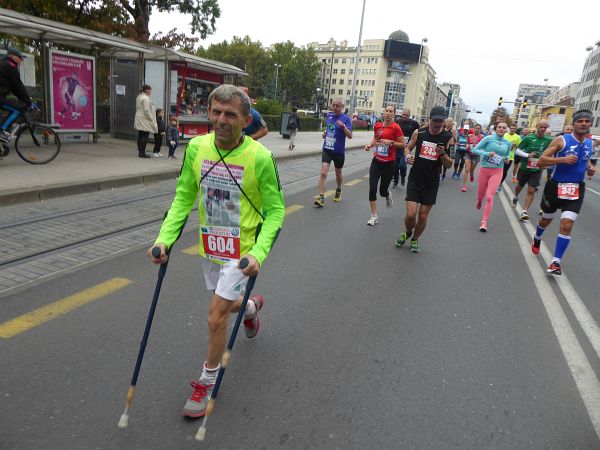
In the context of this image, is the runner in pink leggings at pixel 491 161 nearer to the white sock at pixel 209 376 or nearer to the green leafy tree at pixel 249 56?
the white sock at pixel 209 376

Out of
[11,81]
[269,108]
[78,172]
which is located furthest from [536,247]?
[269,108]

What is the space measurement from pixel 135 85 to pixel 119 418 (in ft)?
44.0

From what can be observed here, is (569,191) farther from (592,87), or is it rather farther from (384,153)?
(592,87)

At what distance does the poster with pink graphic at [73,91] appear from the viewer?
11539mm

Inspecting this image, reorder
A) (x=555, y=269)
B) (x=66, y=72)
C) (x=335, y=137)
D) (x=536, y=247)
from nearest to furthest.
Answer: (x=555, y=269)
(x=536, y=247)
(x=335, y=137)
(x=66, y=72)

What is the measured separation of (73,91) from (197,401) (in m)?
11.6

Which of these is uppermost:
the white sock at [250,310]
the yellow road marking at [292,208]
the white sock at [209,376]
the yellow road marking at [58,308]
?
the white sock at [250,310]

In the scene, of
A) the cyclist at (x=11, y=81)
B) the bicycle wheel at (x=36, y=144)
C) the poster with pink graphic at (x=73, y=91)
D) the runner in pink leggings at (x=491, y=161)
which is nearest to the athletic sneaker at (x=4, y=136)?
the cyclist at (x=11, y=81)

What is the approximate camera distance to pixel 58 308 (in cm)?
368

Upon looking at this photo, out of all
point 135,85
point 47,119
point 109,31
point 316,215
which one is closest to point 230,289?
point 316,215

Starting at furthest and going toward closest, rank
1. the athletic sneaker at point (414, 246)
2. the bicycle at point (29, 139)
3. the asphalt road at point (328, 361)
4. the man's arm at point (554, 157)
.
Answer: the bicycle at point (29, 139)
the athletic sneaker at point (414, 246)
the man's arm at point (554, 157)
the asphalt road at point (328, 361)

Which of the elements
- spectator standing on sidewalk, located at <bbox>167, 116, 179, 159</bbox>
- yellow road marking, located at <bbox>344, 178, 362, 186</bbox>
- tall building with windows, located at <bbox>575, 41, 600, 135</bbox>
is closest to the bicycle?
spectator standing on sidewalk, located at <bbox>167, 116, 179, 159</bbox>

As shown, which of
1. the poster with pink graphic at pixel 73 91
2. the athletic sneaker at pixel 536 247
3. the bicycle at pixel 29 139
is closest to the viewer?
the athletic sneaker at pixel 536 247

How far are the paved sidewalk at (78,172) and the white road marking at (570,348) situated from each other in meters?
6.87
